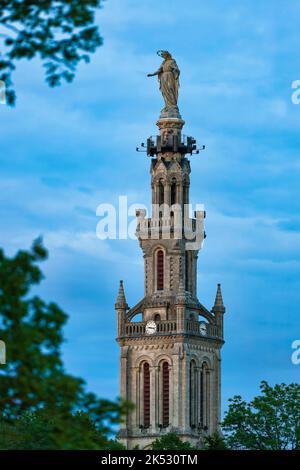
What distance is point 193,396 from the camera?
170 meters

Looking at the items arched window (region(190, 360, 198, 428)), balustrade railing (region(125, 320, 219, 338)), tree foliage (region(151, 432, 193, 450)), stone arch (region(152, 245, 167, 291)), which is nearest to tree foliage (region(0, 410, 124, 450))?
tree foliage (region(151, 432, 193, 450))

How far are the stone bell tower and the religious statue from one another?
28.9 inches

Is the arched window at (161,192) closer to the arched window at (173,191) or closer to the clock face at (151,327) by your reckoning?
the arched window at (173,191)

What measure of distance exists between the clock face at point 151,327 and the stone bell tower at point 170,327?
0.03 metres

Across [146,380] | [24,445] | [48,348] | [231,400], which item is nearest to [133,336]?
[146,380]

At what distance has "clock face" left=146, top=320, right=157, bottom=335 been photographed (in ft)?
560

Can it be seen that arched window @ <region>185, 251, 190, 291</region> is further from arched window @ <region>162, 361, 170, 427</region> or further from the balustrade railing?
arched window @ <region>162, 361, 170, 427</region>

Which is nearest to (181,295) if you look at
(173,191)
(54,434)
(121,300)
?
(121,300)

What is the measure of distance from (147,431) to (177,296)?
12403 millimetres

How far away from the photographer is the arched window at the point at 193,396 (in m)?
169

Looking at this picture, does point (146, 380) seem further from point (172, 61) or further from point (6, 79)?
point (6, 79)

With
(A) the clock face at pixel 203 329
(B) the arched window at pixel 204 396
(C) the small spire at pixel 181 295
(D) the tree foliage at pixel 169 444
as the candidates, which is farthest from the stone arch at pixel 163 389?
(D) the tree foliage at pixel 169 444

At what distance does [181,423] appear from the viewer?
166625 millimetres

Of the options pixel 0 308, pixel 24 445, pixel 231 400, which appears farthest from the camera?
pixel 231 400
